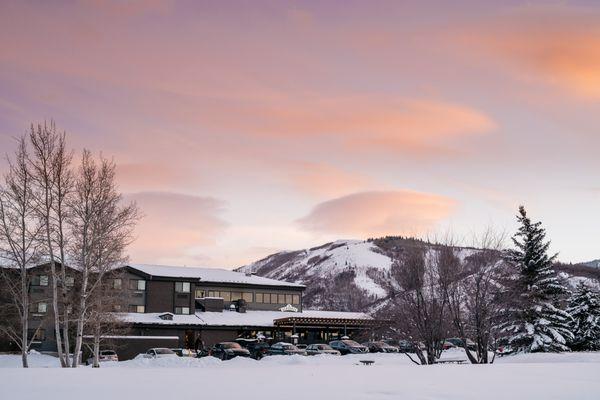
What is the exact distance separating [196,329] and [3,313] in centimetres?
1934

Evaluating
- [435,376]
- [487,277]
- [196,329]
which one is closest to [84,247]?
[487,277]

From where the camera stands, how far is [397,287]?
31953mm

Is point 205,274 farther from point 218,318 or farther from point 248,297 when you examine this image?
point 218,318

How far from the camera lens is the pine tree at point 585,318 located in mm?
53219

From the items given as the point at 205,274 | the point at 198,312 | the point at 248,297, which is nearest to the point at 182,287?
the point at 198,312

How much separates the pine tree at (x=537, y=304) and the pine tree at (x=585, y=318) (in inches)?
141

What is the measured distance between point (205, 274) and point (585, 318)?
44.8 m

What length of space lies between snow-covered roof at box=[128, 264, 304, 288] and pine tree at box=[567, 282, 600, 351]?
34080mm

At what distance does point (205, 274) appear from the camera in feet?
261

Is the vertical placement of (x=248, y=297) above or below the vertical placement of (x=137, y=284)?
below

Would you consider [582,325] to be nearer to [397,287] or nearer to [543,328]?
[543,328]

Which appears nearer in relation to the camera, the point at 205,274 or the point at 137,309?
the point at 137,309

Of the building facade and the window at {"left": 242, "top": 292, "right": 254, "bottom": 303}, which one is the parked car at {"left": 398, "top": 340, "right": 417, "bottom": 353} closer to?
the building facade

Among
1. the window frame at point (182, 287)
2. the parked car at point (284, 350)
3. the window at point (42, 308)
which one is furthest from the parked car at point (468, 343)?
the window at point (42, 308)
